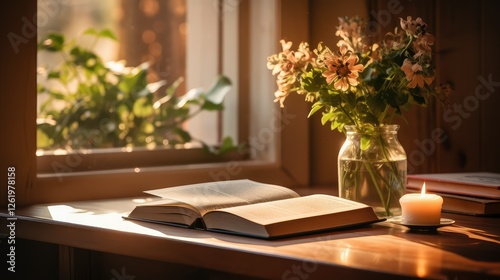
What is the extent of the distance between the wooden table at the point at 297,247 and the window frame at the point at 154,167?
18 cm

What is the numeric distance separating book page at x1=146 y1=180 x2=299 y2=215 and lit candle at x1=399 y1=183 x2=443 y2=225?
28 cm

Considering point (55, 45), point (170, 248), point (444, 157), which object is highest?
point (55, 45)

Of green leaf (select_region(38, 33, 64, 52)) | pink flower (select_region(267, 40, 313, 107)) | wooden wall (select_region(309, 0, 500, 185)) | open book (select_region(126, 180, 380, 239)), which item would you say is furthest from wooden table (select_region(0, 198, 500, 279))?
green leaf (select_region(38, 33, 64, 52))

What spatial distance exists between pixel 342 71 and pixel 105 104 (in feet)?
3.08

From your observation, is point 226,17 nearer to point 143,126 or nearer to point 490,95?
point 143,126

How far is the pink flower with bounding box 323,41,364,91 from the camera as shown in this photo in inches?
57.7

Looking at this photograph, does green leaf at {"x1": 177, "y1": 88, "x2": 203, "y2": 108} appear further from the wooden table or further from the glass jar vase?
the glass jar vase

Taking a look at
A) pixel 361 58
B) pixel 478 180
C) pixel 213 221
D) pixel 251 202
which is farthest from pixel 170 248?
pixel 478 180

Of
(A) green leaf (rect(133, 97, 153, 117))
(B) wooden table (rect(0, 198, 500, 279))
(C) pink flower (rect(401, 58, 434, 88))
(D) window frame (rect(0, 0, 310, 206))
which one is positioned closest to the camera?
(B) wooden table (rect(0, 198, 500, 279))

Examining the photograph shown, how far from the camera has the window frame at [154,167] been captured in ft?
5.63

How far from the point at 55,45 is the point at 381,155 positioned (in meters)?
1.03

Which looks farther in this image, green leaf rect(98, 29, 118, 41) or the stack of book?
green leaf rect(98, 29, 118, 41)

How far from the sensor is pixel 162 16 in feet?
7.88

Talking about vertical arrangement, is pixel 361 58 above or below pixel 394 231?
above
